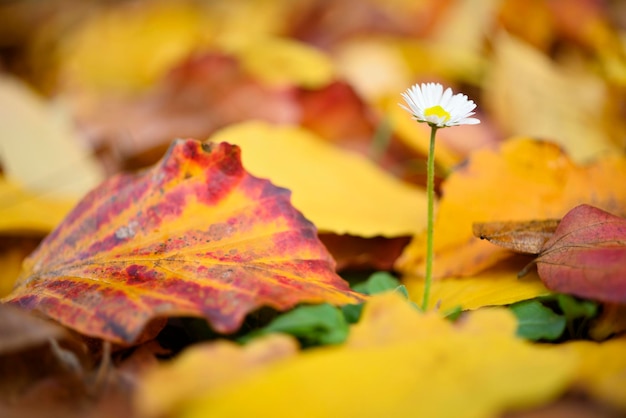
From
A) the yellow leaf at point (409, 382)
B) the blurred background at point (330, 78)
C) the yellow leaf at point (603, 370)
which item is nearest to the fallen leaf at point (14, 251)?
the blurred background at point (330, 78)

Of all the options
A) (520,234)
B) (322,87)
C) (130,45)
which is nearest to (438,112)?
(520,234)

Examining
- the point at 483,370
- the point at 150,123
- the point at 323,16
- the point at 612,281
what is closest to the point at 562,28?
the point at 323,16

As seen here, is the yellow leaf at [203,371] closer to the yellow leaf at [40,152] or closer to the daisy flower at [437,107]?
the daisy flower at [437,107]

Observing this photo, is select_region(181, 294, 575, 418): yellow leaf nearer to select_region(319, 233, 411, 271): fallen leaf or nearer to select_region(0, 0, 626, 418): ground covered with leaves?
select_region(0, 0, 626, 418): ground covered with leaves

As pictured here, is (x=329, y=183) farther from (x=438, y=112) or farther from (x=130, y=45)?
(x=130, y=45)

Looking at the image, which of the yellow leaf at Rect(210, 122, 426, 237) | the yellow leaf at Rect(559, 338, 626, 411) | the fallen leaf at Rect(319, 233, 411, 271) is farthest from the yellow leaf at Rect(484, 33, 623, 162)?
the yellow leaf at Rect(559, 338, 626, 411)

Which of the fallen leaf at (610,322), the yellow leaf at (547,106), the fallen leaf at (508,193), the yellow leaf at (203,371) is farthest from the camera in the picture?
the yellow leaf at (547,106)

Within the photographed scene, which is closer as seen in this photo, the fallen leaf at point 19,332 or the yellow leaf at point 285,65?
the fallen leaf at point 19,332
